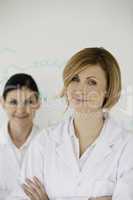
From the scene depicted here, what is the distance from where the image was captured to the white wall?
1520 millimetres

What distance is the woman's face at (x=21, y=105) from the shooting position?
1505 millimetres

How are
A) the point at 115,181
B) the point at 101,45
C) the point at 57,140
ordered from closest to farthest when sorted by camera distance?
1. the point at 115,181
2. the point at 57,140
3. the point at 101,45

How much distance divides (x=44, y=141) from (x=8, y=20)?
0.59 meters

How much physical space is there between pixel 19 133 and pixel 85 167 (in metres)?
0.37

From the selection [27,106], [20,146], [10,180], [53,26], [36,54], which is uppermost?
[53,26]

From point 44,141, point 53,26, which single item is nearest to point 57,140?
point 44,141

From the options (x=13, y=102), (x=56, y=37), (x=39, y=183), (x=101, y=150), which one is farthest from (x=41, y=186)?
(x=56, y=37)

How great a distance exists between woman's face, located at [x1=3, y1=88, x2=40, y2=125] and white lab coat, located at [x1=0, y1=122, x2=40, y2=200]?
0.06 m

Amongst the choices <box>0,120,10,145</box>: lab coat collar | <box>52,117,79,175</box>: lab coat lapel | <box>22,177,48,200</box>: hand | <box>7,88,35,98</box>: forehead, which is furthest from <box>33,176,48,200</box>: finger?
<box>7,88,35,98</box>: forehead

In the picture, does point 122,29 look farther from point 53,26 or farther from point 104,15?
point 53,26

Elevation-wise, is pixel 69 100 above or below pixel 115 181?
above

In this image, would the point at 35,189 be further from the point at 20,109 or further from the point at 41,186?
the point at 20,109

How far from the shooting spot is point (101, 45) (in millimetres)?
1509

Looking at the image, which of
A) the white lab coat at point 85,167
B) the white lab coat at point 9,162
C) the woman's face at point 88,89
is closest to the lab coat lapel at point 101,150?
the white lab coat at point 85,167
